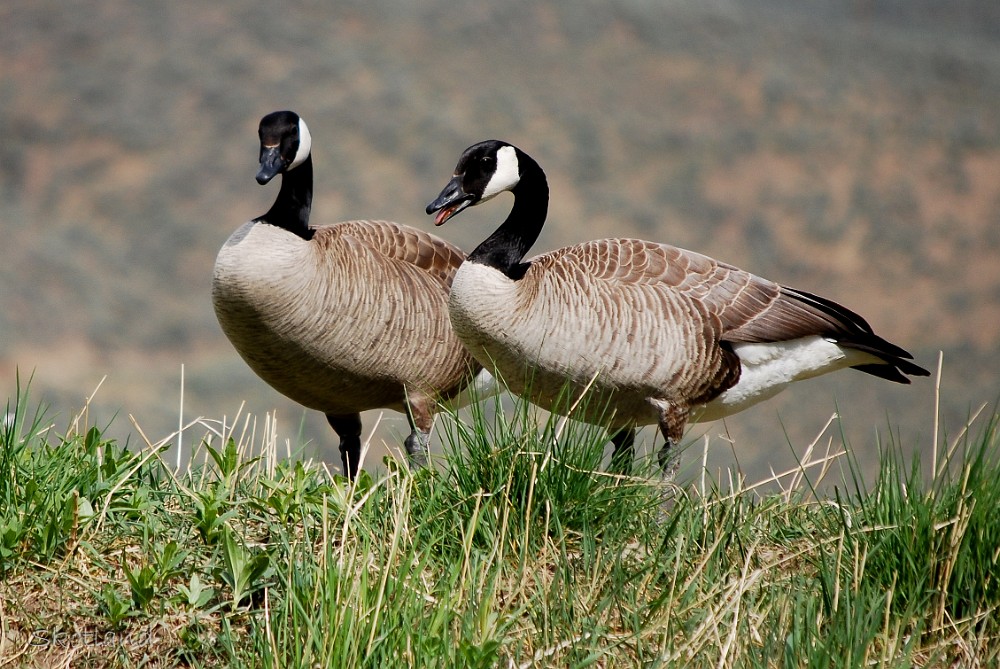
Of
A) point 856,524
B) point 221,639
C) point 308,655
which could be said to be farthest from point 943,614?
point 221,639

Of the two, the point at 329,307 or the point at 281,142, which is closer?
the point at 329,307

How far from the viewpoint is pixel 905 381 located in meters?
5.50

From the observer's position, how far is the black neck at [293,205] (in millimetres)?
5137

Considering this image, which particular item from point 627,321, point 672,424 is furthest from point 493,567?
point 672,424

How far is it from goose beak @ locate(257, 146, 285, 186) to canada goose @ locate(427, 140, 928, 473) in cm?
79

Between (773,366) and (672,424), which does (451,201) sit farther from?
(773,366)

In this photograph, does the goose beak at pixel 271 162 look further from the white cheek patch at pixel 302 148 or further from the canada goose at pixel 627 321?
the canada goose at pixel 627 321

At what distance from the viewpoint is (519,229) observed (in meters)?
4.90

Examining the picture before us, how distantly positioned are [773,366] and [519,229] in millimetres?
1388

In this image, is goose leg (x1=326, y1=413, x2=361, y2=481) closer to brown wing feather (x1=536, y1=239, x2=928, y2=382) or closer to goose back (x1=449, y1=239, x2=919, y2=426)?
goose back (x1=449, y1=239, x2=919, y2=426)

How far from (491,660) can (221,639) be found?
752mm

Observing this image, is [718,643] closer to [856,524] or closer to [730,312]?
[856,524]

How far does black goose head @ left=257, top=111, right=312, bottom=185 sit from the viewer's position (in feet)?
16.4

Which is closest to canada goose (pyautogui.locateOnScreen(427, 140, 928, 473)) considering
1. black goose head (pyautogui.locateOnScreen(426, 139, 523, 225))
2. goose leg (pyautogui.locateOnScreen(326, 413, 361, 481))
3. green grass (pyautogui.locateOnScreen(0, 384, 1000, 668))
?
black goose head (pyautogui.locateOnScreen(426, 139, 523, 225))
